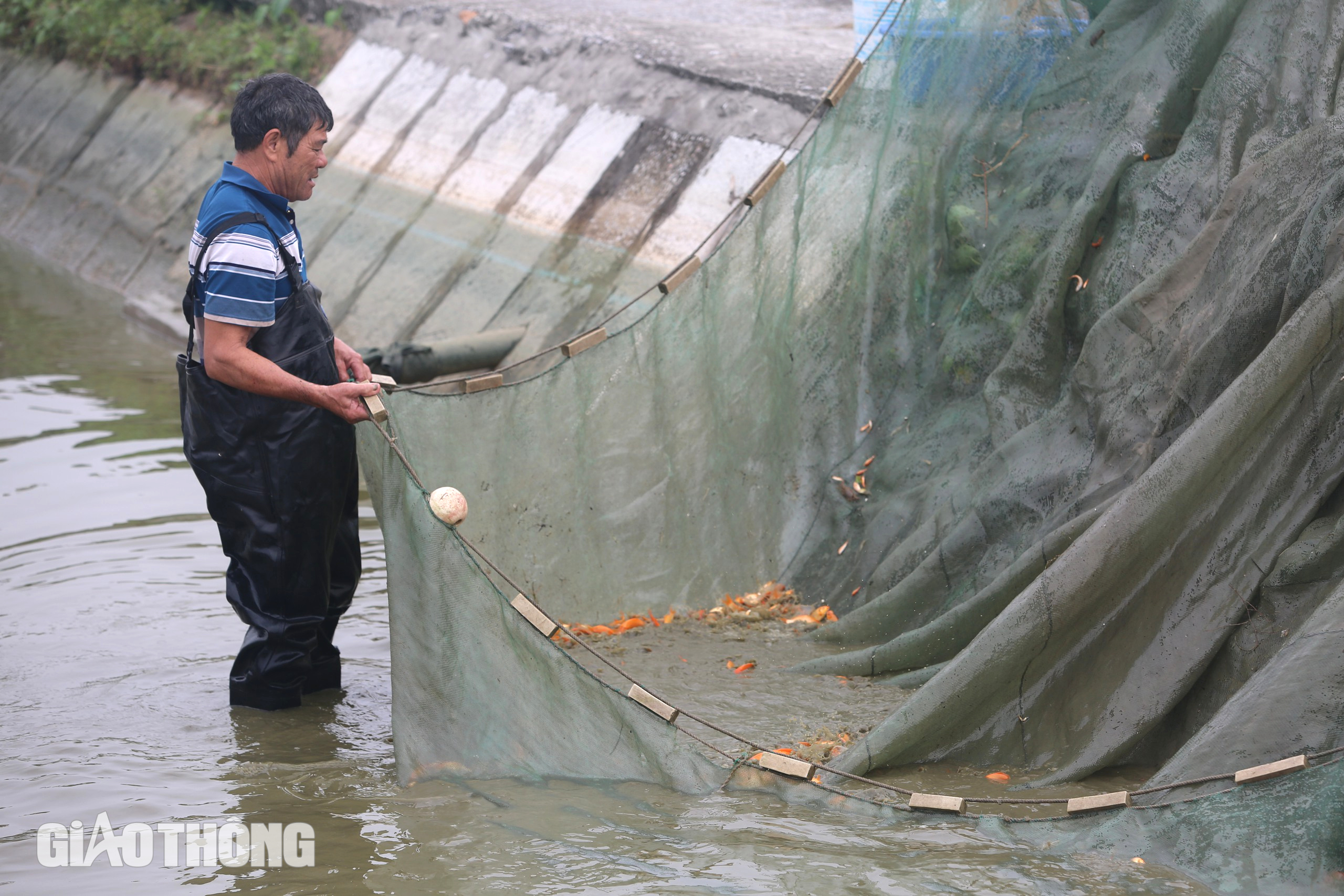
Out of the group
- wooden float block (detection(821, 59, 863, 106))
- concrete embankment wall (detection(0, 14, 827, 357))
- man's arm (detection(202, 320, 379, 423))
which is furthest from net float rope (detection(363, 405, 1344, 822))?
concrete embankment wall (detection(0, 14, 827, 357))

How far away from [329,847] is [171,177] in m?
8.90

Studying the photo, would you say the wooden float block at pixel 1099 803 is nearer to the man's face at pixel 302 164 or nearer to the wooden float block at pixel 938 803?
the wooden float block at pixel 938 803

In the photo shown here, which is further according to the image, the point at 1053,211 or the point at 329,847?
the point at 1053,211

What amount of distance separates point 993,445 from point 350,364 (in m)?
1.99

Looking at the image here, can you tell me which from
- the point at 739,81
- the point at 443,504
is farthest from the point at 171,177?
the point at 443,504

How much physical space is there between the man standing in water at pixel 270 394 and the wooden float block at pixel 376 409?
0.03m

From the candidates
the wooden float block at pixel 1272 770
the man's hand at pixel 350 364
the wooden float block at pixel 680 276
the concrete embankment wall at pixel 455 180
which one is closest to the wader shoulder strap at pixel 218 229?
the man's hand at pixel 350 364

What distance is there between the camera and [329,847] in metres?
2.94

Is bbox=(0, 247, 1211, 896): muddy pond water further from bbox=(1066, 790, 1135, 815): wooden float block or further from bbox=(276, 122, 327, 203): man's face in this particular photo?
bbox=(276, 122, 327, 203): man's face

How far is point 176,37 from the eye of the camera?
11508 millimetres

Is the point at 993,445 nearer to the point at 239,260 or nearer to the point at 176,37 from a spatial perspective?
the point at 239,260

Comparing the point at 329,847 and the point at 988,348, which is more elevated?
the point at 988,348

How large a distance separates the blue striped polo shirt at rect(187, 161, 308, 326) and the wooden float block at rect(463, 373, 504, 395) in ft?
2.22

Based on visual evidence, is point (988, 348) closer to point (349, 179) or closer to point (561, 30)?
point (561, 30)
